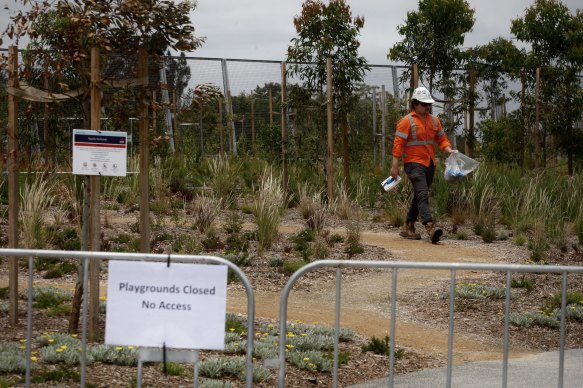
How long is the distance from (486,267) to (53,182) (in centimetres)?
1148

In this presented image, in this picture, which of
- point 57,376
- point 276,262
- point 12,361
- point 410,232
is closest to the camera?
point 57,376

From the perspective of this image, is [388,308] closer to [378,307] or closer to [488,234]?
[378,307]

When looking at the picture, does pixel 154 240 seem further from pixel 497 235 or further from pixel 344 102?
pixel 344 102

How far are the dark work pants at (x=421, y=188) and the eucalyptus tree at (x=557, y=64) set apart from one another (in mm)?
9926

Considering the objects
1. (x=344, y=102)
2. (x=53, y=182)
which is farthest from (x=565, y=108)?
(x=53, y=182)

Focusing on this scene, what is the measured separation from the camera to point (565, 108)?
80.1 ft

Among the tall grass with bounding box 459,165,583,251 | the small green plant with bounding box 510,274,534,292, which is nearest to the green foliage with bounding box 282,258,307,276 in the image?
the small green plant with bounding box 510,274,534,292

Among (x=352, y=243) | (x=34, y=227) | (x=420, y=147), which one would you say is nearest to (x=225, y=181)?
(x=420, y=147)

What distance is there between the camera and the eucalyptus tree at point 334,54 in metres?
18.4

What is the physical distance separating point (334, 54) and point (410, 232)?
16.8 feet

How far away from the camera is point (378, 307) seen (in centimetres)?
1010

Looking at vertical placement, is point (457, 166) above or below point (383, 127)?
below

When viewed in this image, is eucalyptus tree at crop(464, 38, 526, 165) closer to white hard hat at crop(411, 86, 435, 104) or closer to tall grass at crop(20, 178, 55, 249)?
white hard hat at crop(411, 86, 435, 104)

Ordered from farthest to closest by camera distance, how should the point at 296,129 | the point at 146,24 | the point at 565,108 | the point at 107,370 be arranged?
the point at 565,108
the point at 296,129
the point at 146,24
the point at 107,370
